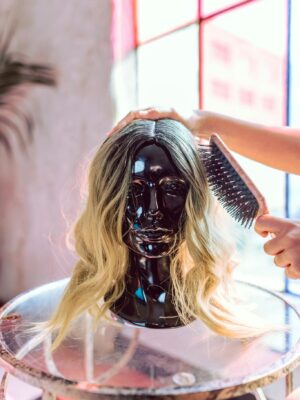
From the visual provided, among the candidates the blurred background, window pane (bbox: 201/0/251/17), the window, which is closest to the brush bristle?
the window

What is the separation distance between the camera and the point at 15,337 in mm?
677

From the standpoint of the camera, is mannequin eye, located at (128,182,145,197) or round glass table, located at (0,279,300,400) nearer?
round glass table, located at (0,279,300,400)

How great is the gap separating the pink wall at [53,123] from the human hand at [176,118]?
2.71 feet

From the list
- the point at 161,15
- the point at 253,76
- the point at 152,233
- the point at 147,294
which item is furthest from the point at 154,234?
the point at 161,15

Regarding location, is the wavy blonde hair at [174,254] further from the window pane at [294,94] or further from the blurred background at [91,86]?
the blurred background at [91,86]

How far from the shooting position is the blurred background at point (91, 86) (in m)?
1.43

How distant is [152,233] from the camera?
2.10 feet

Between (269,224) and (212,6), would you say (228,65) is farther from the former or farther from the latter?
(269,224)

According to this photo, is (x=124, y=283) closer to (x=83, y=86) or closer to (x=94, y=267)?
(x=94, y=267)

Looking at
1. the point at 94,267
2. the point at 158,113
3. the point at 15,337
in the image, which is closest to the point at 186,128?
the point at 158,113

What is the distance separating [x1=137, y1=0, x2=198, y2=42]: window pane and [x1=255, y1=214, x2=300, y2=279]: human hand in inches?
44.9

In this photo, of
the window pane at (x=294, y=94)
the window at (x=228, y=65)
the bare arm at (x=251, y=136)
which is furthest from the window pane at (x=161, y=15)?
the bare arm at (x=251, y=136)

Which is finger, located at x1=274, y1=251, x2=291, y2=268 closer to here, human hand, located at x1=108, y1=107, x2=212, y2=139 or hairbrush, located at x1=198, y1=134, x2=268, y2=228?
hairbrush, located at x1=198, y1=134, x2=268, y2=228

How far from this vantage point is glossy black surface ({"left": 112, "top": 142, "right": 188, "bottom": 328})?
0.63 meters
